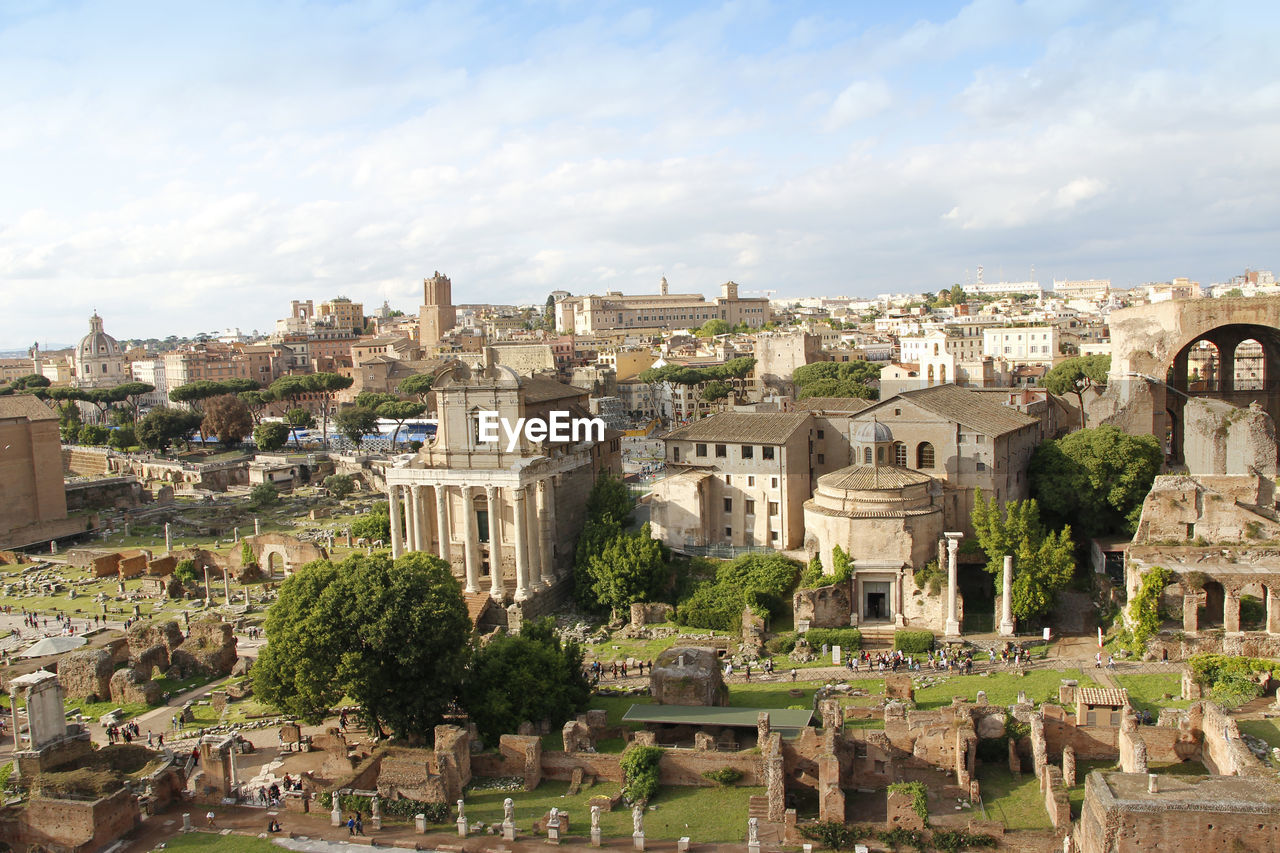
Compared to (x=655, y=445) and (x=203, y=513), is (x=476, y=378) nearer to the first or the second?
(x=203, y=513)

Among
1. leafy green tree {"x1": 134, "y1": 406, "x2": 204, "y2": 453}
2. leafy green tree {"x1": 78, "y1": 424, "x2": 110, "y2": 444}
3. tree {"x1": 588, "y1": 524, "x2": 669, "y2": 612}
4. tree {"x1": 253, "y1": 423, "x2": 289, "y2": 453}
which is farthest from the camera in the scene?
leafy green tree {"x1": 78, "y1": 424, "x2": 110, "y2": 444}

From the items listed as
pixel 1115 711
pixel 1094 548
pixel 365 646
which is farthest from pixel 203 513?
pixel 1115 711

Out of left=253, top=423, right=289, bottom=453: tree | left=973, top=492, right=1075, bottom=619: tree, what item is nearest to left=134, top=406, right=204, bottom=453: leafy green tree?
left=253, top=423, right=289, bottom=453: tree

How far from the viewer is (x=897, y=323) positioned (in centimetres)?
18088

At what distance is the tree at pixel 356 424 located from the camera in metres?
109

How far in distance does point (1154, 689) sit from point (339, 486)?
70732mm

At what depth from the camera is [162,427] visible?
108 metres

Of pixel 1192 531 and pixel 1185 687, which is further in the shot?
pixel 1192 531

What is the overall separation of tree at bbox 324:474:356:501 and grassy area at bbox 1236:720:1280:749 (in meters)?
74.2

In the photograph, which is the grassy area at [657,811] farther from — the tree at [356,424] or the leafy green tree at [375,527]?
the tree at [356,424]

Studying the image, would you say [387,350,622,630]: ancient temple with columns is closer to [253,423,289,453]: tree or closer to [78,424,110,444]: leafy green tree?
[253,423,289,453]: tree

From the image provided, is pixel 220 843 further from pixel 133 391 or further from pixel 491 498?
pixel 133 391

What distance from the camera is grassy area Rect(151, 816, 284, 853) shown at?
26.0 metres

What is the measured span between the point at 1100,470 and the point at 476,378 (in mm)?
30280
